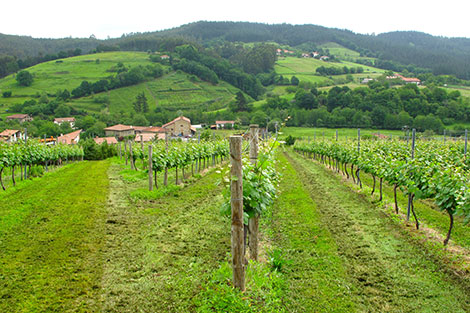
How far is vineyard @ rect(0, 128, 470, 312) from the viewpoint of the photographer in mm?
4789

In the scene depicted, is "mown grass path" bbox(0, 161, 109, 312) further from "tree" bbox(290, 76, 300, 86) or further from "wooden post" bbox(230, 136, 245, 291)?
"tree" bbox(290, 76, 300, 86)

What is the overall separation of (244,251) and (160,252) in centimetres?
217

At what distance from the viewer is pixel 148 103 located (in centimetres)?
10025

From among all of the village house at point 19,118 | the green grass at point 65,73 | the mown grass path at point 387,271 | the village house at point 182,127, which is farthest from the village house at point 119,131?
the mown grass path at point 387,271

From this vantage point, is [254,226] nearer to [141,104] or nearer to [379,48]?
[141,104]

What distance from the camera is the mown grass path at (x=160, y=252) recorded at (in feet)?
16.0

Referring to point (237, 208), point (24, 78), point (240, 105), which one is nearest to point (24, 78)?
point (24, 78)

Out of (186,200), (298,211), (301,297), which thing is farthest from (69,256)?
(298,211)

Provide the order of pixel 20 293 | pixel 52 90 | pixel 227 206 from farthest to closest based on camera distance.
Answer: pixel 52 90 < pixel 227 206 < pixel 20 293

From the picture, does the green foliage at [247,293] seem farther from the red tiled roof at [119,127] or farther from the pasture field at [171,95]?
the pasture field at [171,95]

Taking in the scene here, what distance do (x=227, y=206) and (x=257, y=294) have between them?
1.43 metres

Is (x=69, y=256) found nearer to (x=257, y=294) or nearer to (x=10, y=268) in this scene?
(x=10, y=268)

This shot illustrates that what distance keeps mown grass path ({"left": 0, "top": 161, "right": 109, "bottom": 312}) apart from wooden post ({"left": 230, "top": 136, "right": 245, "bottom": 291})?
6.96ft

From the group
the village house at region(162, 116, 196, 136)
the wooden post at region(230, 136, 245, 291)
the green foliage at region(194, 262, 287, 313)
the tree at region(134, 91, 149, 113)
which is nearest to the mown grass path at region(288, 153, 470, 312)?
the green foliage at region(194, 262, 287, 313)
